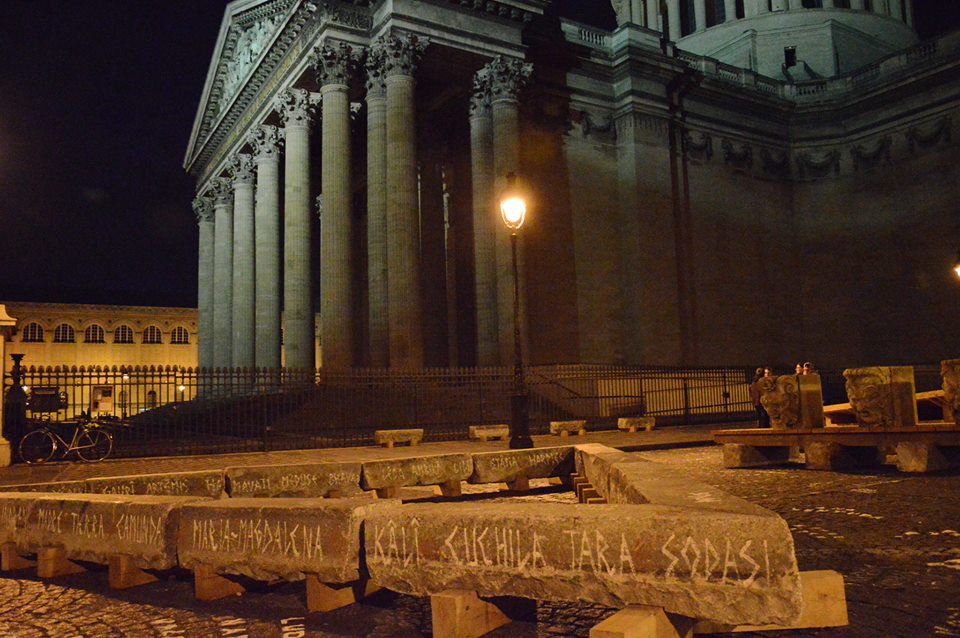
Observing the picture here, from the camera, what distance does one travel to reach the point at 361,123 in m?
32.3

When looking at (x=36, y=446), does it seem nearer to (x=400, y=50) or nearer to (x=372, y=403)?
(x=372, y=403)

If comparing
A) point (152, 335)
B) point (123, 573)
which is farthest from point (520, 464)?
point (152, 335)

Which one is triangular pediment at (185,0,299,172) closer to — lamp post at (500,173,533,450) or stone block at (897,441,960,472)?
lamp post at (500,173,533,450)

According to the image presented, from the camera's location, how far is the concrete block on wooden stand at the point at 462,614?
424 centimetres

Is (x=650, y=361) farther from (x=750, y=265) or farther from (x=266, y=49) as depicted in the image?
(x=266, y=49)

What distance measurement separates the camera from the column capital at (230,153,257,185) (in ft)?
123

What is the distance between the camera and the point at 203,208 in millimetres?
44938

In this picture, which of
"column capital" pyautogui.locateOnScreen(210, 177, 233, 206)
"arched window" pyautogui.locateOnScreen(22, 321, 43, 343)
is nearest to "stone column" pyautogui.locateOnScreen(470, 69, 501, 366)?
"column capital" pyautogui.locateOnScreen(210, 177, 233, 206)

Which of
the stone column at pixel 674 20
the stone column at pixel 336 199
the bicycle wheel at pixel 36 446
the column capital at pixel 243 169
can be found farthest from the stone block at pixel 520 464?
the stone column at pixel 674 20

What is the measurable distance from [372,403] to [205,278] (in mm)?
26298

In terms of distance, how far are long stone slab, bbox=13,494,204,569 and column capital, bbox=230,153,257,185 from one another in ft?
109

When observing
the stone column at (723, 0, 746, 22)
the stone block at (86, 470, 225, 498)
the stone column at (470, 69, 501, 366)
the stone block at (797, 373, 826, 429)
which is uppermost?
the stone column at (723, 0, 746, 22)

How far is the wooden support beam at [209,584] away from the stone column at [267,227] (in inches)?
1085

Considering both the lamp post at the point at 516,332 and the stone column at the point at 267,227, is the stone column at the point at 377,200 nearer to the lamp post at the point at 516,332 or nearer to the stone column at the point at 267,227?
the stone column at the point at 267,227
